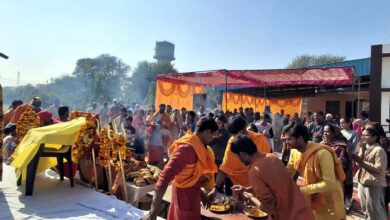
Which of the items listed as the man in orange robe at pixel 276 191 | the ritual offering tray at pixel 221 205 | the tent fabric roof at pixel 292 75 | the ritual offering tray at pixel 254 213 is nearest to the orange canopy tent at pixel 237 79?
the tent fabric roof at pixel 292 75

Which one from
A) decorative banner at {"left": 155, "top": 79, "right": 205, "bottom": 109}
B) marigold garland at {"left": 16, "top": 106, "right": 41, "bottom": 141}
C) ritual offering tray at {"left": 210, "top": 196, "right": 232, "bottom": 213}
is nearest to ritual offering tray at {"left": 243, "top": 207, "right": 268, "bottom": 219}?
ritual offering tray at {"left": 210, "top": 196, "right": 232, "bottom": 213}

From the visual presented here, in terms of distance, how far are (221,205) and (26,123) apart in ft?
11.7

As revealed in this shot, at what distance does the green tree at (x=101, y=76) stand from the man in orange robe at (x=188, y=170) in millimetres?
37351

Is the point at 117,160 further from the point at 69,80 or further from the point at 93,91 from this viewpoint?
the point at 69,80

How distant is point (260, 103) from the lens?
20.4 m

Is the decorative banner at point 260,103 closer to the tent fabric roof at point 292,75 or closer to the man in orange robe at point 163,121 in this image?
the tent fabric roof at point 292,75

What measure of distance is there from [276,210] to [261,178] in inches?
10.9

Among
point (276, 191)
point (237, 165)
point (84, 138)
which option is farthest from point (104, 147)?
point (276, 191)

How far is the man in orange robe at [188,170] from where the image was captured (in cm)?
258

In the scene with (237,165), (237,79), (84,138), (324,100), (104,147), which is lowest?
(237,165)

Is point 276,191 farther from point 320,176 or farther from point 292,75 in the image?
point 292,75

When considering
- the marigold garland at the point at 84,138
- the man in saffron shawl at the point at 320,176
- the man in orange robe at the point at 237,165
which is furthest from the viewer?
the marigold garland at the point at 84,138

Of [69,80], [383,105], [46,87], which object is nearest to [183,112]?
[383,105]

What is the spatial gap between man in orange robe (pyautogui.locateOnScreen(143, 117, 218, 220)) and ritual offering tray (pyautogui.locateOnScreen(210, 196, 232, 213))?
23.3 inches
